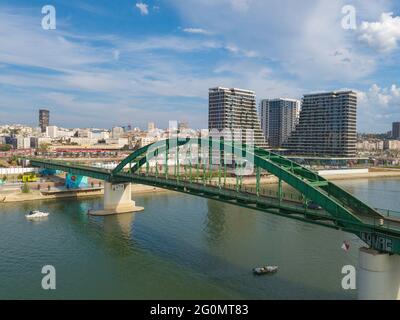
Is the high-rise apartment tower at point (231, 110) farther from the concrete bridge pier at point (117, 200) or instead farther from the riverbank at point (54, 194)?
the concrete bridge pier at point (117, 200)

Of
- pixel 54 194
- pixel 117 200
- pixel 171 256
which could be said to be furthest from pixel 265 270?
pixel 54 194

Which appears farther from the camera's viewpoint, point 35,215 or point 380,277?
point 35,215

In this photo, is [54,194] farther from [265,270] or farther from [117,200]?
[265,270]

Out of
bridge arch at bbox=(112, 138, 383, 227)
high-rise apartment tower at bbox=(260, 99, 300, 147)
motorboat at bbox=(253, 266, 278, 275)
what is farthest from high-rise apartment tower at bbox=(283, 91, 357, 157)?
motorboat at bbox=(253, 266, 278, 275)

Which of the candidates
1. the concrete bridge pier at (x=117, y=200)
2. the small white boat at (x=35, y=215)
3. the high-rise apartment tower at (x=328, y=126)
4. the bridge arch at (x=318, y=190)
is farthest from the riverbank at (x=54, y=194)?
the high-rise apartment tower at (x=328, y=126)

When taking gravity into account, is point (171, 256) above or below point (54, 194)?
below
